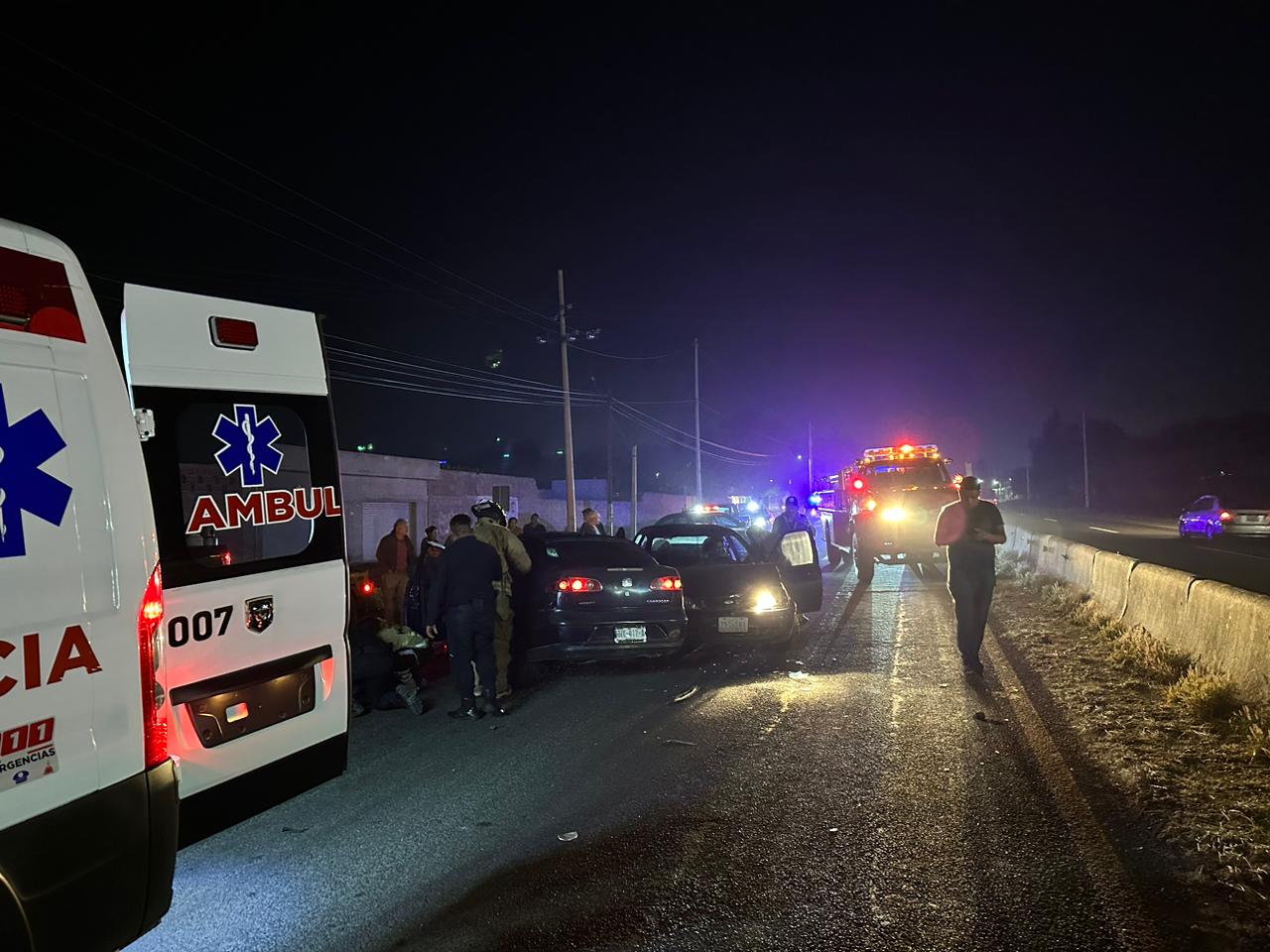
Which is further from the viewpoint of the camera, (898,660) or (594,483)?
(594,483)

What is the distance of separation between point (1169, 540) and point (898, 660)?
23465 millimetres

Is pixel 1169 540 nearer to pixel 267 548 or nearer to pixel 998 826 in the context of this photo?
pixel 998 826

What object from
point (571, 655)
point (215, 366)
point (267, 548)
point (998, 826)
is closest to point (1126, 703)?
point (998, 826)

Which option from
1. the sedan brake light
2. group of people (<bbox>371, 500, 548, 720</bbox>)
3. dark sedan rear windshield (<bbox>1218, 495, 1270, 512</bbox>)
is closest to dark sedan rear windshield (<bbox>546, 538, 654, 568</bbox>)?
the sedan brake light

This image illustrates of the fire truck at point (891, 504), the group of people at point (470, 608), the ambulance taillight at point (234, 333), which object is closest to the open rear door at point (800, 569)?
the group of people at point (470, 608)

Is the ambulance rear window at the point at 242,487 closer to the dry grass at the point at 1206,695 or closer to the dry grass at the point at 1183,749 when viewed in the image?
the dry grass at the point at 1183,749

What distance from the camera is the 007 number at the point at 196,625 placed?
11.8 ft

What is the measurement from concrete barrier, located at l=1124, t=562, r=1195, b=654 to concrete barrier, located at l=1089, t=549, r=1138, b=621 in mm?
232

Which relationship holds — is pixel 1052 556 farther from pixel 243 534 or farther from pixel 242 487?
pixel 242 487

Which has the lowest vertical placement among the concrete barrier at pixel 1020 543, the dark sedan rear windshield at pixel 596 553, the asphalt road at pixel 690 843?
the asphalt road at pixel 690 843

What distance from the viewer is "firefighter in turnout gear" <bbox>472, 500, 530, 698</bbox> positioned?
768 cm

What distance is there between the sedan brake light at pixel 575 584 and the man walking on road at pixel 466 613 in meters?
1.20

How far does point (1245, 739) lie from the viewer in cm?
566

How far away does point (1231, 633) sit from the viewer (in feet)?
22.3
